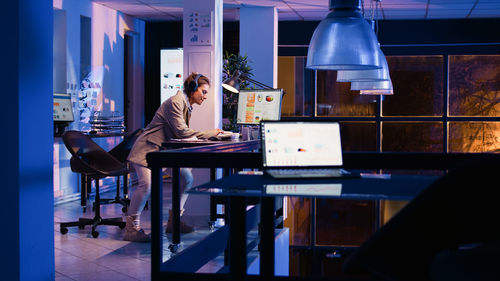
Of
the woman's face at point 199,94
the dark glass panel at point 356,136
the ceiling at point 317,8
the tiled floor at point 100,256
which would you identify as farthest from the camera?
the dark glass panel at point 356,136

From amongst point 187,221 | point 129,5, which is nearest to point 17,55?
point 187,221

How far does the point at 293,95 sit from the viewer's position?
11.7 meters

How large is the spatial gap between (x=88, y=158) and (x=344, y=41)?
12.7ft

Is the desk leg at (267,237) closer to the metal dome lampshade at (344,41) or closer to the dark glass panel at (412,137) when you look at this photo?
the metal dome lampshade at (344,41)

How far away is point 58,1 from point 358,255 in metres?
7.00

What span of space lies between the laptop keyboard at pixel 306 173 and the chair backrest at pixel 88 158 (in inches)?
147

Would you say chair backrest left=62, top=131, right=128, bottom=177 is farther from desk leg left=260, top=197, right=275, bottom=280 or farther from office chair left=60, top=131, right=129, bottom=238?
desk leg left=260, top=197, right=275, bottom=280

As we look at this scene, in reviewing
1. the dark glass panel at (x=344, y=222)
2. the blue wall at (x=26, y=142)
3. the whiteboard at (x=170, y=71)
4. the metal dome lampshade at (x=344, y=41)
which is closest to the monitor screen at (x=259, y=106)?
the dark glass panel at (x=344, y=222)

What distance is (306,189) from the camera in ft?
7.11

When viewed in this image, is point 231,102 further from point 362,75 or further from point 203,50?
point 362,75

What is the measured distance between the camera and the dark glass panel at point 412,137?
11383mm

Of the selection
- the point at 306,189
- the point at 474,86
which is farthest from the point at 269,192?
the point at 474,86

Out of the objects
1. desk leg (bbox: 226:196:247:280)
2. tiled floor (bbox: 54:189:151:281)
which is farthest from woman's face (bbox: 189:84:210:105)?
desk leg (bbox: 226:196:247:280)

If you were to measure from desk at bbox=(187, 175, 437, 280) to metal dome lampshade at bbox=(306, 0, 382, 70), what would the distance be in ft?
2.90
